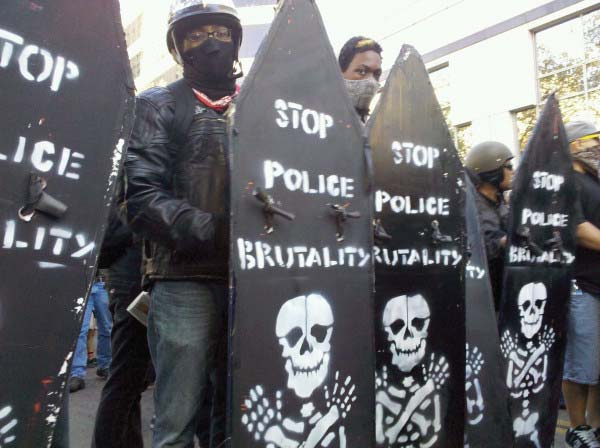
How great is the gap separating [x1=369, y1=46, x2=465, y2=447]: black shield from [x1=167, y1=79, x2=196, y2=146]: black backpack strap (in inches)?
26.7

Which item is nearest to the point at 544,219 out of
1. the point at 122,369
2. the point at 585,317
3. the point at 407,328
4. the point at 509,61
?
the point at 585,317

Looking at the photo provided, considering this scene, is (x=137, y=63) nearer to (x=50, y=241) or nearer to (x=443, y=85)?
(x=443, y=85)

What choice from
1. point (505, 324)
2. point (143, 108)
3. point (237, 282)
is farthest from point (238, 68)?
point (505, 324)

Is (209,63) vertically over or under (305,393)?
over

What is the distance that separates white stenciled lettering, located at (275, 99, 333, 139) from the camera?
1984 mm

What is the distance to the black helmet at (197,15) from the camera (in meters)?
2.11

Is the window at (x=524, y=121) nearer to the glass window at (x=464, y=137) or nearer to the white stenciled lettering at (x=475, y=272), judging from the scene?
the glass window at (x=464, y=137)

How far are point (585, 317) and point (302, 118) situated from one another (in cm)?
210

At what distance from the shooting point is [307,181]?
2.03 metres

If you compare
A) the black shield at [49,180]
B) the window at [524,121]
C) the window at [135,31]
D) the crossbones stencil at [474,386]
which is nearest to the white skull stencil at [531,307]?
the crossbones stencil at [474,386]

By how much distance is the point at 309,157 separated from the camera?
2047 mm

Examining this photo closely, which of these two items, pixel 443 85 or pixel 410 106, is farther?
pixel 443 85

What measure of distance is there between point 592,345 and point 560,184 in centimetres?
92

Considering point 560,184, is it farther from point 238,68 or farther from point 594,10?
point 594,10
